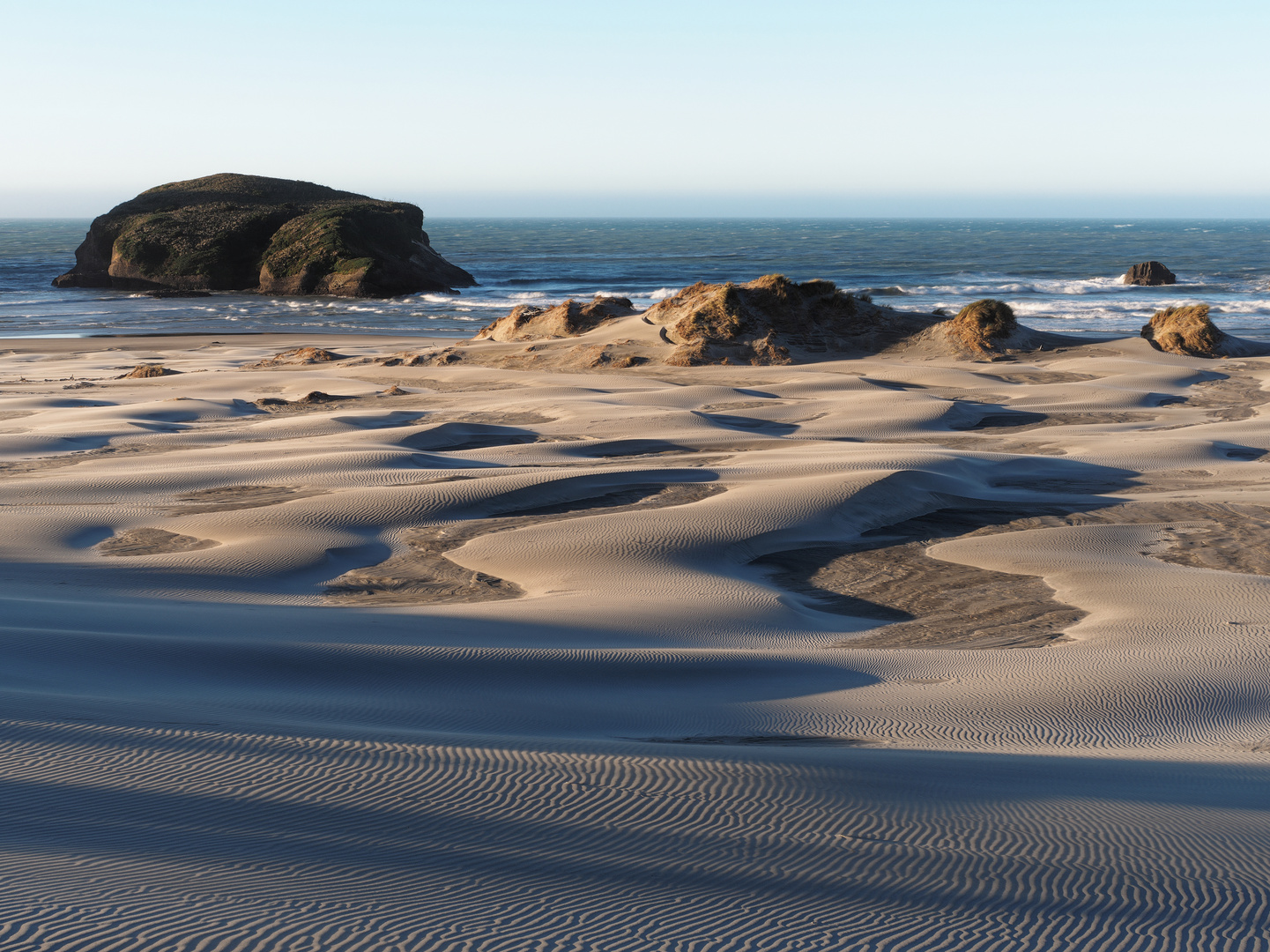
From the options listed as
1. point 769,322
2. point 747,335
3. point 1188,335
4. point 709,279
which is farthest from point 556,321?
point 709,279

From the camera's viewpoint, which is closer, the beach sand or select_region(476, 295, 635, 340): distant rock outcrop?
A: the beach sand

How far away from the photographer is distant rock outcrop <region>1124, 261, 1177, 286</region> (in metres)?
37.4

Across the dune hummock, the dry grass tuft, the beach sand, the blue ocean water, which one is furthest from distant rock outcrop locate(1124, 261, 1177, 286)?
the beach sand

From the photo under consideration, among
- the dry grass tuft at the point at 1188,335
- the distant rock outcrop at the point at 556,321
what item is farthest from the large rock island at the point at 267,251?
the dry grass tuft at the point at 1188,335

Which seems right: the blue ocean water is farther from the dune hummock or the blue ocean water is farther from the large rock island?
the dune hummock

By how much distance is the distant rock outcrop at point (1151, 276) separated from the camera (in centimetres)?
3738

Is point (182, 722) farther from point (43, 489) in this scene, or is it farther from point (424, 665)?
point (43, 489)

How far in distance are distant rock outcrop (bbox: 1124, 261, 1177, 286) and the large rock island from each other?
2449cm

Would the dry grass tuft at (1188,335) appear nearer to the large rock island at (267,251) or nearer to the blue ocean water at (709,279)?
the blue ocean water at (709,279)

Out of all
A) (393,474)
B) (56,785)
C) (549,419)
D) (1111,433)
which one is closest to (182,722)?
(56,785)

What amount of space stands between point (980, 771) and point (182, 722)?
2.21 m

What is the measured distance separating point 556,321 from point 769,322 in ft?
11.9

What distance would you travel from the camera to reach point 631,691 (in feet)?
12.3

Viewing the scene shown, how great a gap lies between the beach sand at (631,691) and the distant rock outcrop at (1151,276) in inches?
1236
